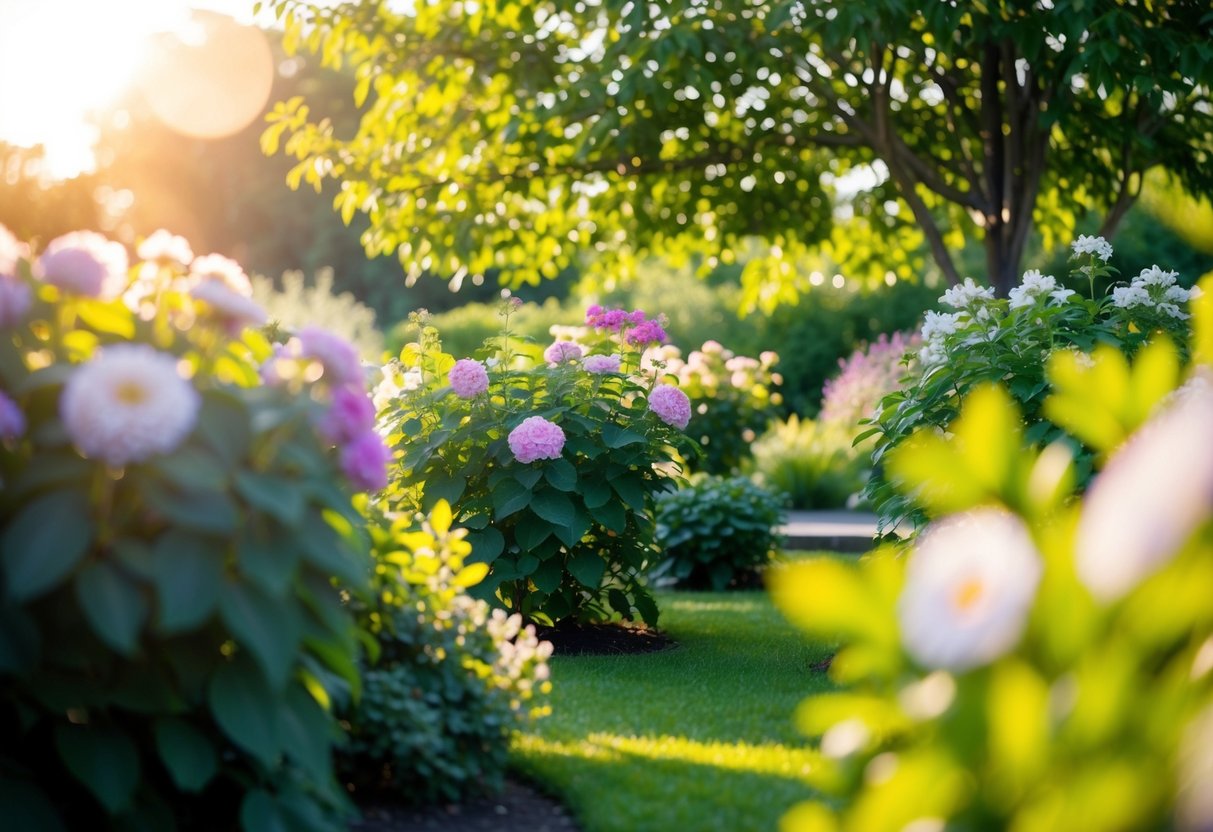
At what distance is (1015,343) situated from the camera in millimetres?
4695

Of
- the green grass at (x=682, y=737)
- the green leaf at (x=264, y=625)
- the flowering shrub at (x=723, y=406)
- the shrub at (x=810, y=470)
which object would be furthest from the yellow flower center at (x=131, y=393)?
the shrub at (x=810, y=470)

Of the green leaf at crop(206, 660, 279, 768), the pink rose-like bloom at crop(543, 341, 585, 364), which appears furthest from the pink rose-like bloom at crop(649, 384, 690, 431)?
the green leaf at crop(206, 660, 279, 768)

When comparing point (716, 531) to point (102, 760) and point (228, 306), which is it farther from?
point (102, 760)

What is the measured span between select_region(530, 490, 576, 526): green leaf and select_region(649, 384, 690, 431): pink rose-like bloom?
580mm

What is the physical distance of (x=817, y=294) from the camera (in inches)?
796

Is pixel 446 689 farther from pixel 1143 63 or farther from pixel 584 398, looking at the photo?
pixel 1143 63

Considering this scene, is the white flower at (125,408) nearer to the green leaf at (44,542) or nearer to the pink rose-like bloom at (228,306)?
the green leaf at (44,542)

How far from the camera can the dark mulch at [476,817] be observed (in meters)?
3.02

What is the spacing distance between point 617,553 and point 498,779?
2.49m

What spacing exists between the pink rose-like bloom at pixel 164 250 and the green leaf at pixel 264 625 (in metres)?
0.88

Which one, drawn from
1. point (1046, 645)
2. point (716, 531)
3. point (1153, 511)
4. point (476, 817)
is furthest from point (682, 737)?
point (716, 531)

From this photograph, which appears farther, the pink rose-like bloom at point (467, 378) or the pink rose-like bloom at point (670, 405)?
the pink rose-like bloom at point (670, 405)

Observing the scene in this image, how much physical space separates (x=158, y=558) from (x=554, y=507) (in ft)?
10.9

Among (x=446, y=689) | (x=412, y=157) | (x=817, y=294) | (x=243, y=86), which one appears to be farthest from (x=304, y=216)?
(x=446, y=689)
